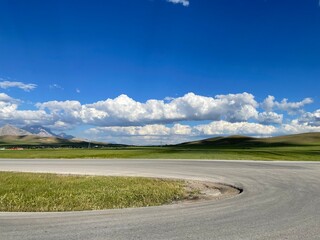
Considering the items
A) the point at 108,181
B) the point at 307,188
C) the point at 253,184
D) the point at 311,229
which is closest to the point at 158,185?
the point at 108,181

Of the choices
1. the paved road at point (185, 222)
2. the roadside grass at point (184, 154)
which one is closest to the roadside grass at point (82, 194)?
the paved road at point (185, 222)

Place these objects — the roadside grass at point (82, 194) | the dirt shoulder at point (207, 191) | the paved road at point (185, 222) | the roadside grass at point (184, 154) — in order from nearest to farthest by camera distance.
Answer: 1. the paved road at point (185, 222)
2. the roadside grass at point (82, 194)
3. the dirt shoulder at point (207, 191)
4. the roadside grass at point (184, 154)

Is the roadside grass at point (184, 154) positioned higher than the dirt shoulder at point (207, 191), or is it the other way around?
the roadside grass at point (184, 154)

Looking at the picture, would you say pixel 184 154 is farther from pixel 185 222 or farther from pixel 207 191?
pixel 185 222

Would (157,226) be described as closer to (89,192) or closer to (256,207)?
(256,207)

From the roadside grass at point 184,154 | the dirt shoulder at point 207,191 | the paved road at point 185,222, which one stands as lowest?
the paved road at point 185,222

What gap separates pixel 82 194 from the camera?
58.7 ft

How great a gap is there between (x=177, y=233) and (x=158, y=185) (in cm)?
1233

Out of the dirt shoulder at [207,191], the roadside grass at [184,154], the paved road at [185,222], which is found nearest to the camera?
the paved road at [185,222]

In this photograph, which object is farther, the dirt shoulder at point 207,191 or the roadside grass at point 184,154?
the roadside grass at point 184,154

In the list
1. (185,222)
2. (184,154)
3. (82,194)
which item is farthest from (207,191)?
(184,154)

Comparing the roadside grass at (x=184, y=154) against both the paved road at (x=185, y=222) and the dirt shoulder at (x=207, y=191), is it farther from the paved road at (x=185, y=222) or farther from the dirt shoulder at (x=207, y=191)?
the paved road at (x=185, y=222)

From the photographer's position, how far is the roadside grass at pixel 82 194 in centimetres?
1492

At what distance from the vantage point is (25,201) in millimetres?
15992
